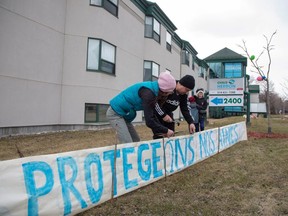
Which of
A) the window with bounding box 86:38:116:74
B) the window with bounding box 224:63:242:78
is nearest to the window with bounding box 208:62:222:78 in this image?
the window with bounding box 224:63:242:78

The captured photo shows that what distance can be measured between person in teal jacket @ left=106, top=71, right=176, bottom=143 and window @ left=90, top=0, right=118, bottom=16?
9.94 metres

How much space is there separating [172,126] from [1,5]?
733cm

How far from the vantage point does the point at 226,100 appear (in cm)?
1591

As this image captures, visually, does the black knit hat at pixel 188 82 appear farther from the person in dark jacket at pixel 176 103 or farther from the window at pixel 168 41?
the window at pixel 168 41

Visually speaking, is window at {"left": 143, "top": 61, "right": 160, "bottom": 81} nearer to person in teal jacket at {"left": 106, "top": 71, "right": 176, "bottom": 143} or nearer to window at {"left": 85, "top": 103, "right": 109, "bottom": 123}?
window at {"left": 85, "top": 103, "right": 109, "bottom": 123}

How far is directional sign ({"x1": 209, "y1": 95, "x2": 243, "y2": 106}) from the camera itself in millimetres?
15719

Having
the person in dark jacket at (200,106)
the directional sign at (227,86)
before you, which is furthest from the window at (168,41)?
the person in dark jacket at (200,106)

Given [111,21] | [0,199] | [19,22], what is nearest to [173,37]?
[111,21]

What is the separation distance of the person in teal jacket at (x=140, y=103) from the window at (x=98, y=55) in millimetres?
8661

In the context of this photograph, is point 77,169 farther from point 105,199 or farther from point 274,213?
point 274,213

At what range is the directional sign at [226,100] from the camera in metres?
15.7

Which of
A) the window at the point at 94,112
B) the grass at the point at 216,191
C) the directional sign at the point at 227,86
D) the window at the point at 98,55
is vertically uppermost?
the window at the point at 98,55

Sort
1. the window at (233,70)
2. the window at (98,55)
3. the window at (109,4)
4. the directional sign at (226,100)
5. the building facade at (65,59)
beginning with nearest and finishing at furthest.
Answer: the building facade at (65,59)
the window at (98,55)
the window at (109,4)
the directional sign at (226,100)
the window at (233,70)

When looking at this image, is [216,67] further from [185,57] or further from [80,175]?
[80,175]
